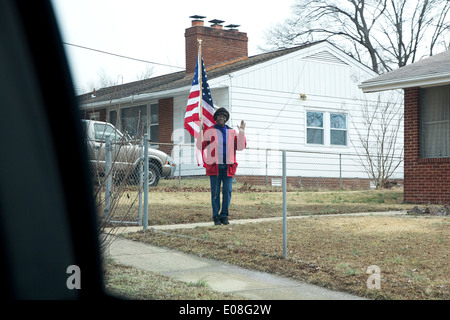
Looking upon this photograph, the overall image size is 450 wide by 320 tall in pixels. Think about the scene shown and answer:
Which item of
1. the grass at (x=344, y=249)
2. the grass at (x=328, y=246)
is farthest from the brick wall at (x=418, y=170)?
the grass at (x=344, y=249)

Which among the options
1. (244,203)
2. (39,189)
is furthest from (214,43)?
(39,189)

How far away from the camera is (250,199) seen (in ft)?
48.4

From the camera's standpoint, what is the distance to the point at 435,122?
13906mm

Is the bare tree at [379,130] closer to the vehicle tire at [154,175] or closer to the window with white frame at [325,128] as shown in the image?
the window with white frame at [325,128]

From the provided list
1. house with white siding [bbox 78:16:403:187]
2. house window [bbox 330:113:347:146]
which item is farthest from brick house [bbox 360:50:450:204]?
house window [bbox 330:113:347:146]

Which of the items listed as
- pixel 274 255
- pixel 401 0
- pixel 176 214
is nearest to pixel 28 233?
pixel 274 255

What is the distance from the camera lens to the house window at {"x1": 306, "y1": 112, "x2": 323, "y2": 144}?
21797mm

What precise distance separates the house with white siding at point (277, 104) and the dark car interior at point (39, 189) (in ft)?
41.3

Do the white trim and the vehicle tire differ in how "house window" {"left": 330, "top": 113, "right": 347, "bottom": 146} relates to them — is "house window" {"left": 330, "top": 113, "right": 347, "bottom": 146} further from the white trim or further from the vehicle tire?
the vehicle tire

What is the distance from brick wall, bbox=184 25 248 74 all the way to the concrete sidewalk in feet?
48.3

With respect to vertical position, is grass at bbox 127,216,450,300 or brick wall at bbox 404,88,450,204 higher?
brick wall at bbox 404,88,450,204

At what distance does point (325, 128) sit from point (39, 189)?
17033mm
